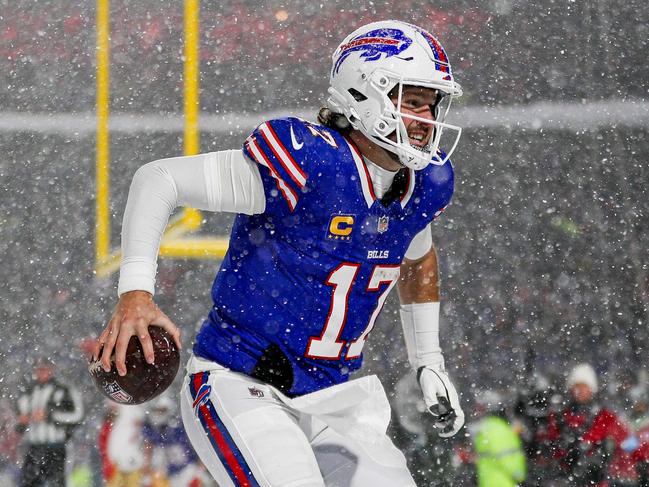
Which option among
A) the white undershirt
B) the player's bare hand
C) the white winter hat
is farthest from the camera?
the white winter hat

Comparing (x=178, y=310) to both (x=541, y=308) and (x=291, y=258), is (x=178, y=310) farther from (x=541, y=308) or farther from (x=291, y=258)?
(x=291, y=258)

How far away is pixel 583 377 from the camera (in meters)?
3.47

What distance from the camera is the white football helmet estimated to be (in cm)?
169

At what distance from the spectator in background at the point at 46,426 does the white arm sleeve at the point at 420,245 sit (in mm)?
2103

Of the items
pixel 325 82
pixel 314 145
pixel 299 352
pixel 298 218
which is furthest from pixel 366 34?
pixel 325 82

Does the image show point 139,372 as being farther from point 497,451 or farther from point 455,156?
point 455,156

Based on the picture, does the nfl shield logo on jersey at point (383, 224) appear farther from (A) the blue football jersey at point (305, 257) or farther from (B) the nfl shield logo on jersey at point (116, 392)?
(B) the nfl shield logo on jersey at point (116, 392)

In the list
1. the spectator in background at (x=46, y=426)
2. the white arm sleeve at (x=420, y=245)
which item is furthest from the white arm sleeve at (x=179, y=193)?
the spectator in background at (x=46, y=426)

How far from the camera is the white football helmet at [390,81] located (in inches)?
66.4

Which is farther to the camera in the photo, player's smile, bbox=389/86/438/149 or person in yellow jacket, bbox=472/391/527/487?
person in yellow jacket, bbox=472/391/527/487

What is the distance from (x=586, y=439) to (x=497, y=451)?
1.11ft

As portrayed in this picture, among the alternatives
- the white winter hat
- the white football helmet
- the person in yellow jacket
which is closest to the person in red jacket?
the white winter hat

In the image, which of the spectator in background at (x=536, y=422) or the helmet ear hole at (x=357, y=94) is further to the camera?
the spectator in background at (x=536, y=422)

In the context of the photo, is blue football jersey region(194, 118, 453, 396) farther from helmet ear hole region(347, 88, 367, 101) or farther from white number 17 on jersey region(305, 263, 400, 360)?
helmet ear hole region(347, 88, 367, 101)
